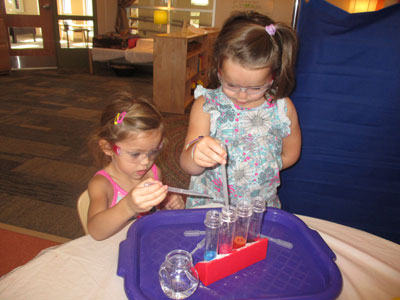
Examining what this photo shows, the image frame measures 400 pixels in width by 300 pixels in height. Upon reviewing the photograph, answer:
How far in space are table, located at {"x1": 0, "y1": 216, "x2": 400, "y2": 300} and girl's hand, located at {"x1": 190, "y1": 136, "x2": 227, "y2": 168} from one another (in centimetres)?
31

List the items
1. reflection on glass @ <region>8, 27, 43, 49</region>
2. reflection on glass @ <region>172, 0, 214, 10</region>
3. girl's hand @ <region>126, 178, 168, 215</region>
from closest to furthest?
girl's hand @ <region>126, 178, 168, 215</region>, reflection on glass @ <region>8, 27, 43, 49</region>, reflection on glass @ <region>172, 0, 214, 10</region>

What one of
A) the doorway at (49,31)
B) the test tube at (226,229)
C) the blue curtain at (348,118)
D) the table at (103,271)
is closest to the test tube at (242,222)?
the test tube at (226,229)

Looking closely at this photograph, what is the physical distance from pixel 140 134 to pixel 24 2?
254 inches

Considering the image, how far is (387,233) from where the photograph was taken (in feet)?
4.86

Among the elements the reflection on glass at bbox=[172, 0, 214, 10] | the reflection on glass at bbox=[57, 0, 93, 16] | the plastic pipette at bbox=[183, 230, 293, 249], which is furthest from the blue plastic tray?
the reflection on glass at bbox=[172, 0, 214, 10]

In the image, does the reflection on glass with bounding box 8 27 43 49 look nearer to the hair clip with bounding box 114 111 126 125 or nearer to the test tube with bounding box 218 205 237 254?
the hair clip with bounding box 114 111 126 125

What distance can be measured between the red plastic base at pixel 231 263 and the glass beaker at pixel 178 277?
2 cm

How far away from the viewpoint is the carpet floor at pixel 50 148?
6.68 ft

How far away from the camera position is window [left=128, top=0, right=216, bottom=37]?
7.15m

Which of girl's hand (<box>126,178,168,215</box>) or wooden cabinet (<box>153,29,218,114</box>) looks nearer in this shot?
girl's hand (<box>126,178,168,215</box>)

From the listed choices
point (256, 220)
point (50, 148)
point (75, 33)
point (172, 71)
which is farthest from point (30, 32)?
point (256, 220)

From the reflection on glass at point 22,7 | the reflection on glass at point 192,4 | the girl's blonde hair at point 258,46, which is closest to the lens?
the girl's blonde hair at point 258,46

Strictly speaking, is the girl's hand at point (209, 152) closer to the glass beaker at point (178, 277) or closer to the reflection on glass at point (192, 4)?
the glass beaker at point (178, 277)

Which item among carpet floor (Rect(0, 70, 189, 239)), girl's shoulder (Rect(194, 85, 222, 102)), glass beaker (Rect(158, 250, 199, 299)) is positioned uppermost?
girl's shoulder (Rect(194, 85, 222, 102))
